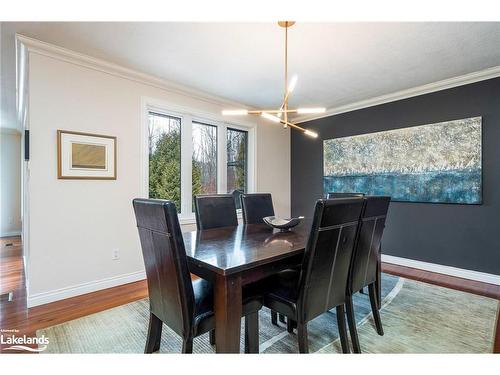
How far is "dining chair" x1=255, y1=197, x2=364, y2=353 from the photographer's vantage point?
1380 millimetres

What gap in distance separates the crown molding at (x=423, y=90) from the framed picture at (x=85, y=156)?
3446 millimetres

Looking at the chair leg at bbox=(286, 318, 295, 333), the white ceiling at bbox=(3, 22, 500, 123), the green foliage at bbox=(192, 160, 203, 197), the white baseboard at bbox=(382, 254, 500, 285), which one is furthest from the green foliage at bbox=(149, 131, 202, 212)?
the white baseboard at bbox=(382, 254, 500, 285)

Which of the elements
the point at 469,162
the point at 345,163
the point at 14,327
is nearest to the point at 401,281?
the point at 469,162

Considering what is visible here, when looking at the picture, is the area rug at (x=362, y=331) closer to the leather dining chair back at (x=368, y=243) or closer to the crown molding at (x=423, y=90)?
the leather dining chair back at (x=368, y=243)

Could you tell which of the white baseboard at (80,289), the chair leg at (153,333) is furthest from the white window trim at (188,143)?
the chair leg at (153,333)

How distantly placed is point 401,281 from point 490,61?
2.57 metres

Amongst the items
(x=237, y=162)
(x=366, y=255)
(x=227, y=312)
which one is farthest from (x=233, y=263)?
(x=237, y=162)

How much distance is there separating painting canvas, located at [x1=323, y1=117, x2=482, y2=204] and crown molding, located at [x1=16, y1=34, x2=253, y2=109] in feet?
7.50

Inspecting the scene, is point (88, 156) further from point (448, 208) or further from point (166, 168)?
point (448, 208)

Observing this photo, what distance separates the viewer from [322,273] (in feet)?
4.77

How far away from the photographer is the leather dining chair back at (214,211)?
235cm

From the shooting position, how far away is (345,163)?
166 inches

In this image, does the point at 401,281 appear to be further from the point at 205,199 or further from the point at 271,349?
the point at 205,199

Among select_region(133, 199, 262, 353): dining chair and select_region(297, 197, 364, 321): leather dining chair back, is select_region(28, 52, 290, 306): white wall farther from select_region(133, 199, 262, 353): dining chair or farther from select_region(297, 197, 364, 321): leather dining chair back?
select_region(297, 197, 364, 321): leather dining chair back
